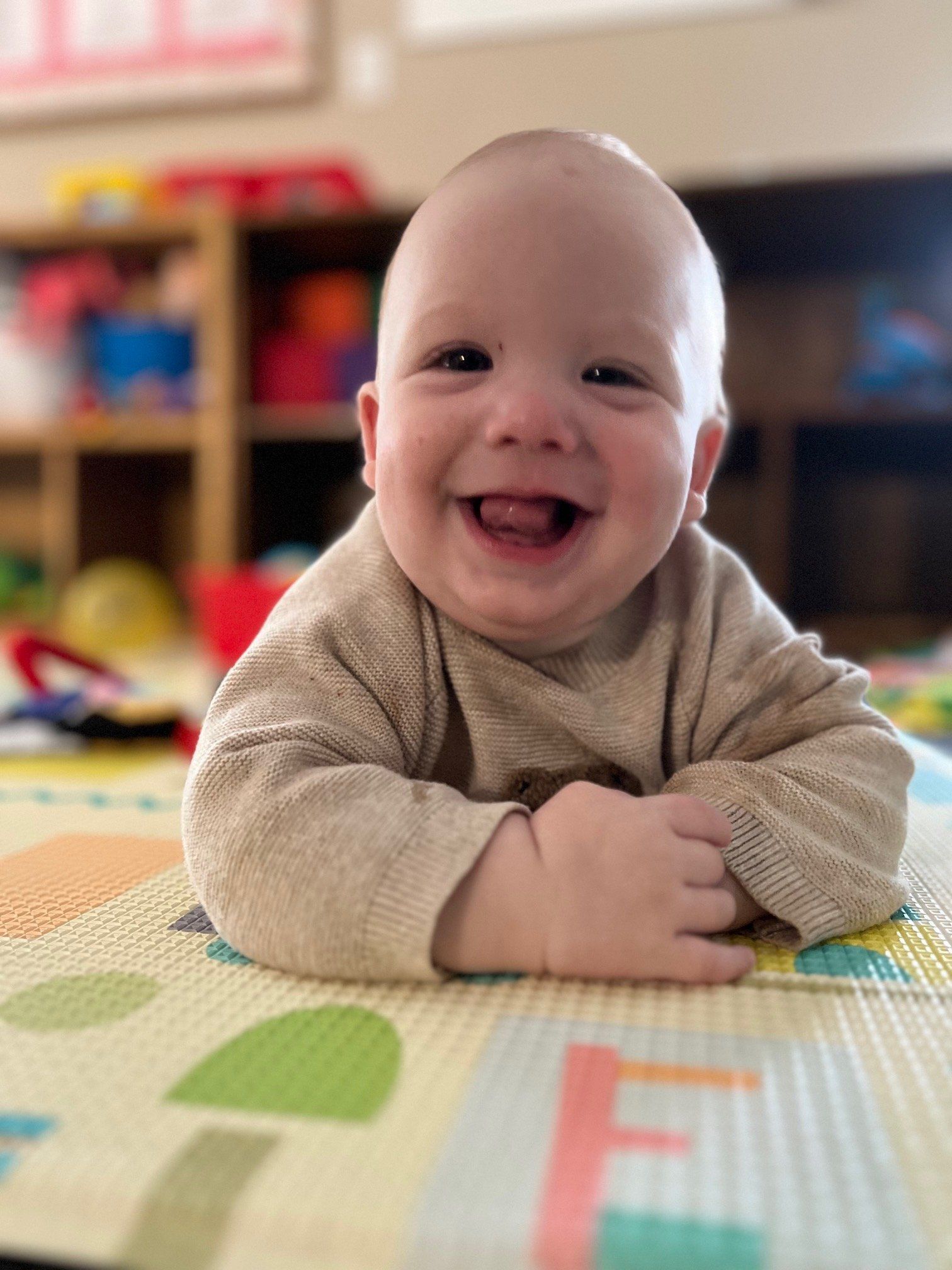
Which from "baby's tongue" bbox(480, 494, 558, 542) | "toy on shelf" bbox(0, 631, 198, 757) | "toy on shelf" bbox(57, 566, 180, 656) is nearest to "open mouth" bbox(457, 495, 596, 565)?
"baby's tongue" bbox(480, 494, 558, 542)

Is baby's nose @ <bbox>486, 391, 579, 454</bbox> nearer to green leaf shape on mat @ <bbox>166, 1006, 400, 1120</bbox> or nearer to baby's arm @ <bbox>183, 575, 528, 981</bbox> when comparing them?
baby's arm @ <bbox>183, 575, 528, 981</bbox>

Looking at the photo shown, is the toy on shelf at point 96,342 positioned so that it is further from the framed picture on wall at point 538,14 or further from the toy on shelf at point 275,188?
the framed picture on wall at point 538,14

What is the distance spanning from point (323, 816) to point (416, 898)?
0.06 m

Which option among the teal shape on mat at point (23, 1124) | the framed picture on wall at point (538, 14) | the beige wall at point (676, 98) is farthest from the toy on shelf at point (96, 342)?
the teal shape on mat at point (23, 1124)

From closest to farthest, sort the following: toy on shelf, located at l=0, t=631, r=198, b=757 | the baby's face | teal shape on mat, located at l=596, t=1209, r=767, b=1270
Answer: teal shape on mat, located at l=596, t=1209, r=767, b=1270 → the baby's face → toy on shelf, located at l=0, t=631, r=198, b=757

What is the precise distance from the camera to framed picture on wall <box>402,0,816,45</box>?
2029mm

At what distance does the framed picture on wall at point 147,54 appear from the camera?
89.8 inches

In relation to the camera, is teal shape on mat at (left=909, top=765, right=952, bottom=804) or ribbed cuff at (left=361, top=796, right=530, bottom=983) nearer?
ribbed cuff at (left=361, top=796, right=530, bottom=983)

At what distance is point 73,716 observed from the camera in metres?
1.11

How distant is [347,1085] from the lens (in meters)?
0.36

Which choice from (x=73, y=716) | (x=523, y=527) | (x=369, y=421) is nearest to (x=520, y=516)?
(x=523, y=527)

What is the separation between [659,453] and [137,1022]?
0.35m

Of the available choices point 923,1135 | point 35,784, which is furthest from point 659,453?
A: point 35,784

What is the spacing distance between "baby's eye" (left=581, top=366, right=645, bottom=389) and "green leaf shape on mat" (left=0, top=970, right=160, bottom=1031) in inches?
13.4
